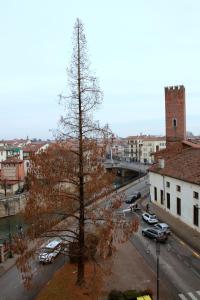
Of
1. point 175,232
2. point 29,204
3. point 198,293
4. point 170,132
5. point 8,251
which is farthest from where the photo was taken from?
point 170,132

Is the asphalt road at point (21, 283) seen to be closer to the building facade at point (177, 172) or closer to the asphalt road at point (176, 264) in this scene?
the asphalt road at point (176, 264)

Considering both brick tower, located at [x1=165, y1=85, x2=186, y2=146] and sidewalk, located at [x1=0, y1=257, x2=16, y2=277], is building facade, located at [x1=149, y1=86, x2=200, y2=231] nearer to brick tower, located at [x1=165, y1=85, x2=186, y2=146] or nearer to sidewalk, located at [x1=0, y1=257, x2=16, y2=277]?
brick tower, located at [x1=165, y1=85, x2=186, y2=146]

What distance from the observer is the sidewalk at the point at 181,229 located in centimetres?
3128

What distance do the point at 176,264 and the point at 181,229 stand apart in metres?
9.43

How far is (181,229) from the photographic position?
35688mm

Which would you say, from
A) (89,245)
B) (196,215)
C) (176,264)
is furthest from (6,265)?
(196,215)

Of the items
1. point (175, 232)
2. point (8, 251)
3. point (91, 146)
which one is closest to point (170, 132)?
point (175, 232)

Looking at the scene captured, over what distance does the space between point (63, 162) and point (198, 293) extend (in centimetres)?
1166

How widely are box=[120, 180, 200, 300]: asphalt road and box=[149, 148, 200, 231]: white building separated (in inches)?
146

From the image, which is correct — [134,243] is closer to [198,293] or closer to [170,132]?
[198,293]

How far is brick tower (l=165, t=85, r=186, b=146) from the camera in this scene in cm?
5300

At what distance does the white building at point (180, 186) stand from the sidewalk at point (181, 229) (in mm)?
451

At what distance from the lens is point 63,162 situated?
19391mm

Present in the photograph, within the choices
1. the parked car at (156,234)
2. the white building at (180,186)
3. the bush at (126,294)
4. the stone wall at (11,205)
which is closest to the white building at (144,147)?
the stone wall at (11,205)
